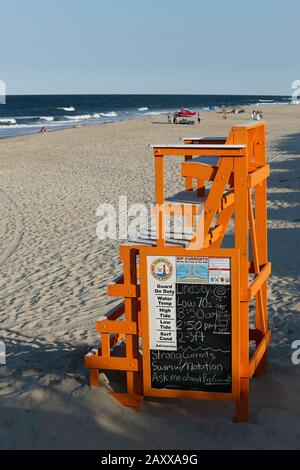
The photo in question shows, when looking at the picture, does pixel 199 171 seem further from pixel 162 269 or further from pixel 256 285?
pixel 256 285

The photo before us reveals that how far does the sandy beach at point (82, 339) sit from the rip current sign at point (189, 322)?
0.23 m

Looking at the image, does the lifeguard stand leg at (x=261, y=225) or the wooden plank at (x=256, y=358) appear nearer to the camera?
the wooden plank at (x=256, y=358)

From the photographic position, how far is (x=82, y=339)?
6.36 metres

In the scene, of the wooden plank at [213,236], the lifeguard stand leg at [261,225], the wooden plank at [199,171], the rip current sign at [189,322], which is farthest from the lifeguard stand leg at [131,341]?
the lifeguard stand leg at [261,225]

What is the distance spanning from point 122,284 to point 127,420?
970 mm

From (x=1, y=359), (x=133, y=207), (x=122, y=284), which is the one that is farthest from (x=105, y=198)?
(x=122, y=284)

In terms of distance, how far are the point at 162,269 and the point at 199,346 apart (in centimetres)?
63

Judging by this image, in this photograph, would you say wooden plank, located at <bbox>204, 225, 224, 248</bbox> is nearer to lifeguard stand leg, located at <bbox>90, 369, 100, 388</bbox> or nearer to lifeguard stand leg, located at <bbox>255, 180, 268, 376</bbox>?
lifeguard stand leg, located at <bbox>255, 180, 268, 376</bbox>

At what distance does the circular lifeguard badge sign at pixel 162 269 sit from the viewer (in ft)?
15.0

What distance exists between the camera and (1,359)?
595 cm

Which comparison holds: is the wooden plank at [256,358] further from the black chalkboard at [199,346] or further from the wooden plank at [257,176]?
the wooden plank at [257,176]

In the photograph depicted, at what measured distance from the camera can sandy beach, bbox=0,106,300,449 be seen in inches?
173

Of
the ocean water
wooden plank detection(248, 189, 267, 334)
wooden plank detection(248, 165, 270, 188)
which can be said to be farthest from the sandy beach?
the ocean water

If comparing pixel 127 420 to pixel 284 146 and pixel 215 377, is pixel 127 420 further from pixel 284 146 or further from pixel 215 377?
pixel 284 146
